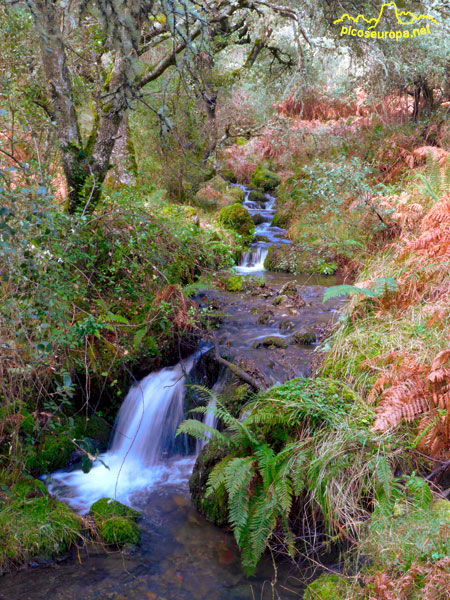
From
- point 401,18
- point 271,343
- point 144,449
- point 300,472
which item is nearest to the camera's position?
point 300,472

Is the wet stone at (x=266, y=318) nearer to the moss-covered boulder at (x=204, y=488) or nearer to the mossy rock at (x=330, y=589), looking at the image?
the moss-covered boulder at (x=204, y=488)

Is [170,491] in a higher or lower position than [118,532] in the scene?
lower

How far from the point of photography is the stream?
3914mm

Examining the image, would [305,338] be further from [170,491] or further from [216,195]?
[216,195]

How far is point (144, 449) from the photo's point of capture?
6.05 metres

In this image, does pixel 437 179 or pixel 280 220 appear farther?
pixel 280 220

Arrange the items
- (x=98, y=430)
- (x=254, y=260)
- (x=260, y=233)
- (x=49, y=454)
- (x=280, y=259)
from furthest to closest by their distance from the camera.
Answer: (x=260, y=233) < (x=254, y=260) < (x=280, y=259) < (x=98, y=430) < (x=49, y=454)

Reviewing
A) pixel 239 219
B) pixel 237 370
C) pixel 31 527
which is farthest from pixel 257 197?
pixel 31 527

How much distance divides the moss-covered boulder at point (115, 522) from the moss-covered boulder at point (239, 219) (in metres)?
8.55

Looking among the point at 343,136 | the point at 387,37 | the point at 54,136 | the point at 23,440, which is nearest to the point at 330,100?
the point at 343,136

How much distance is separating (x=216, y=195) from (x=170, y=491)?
1016 centimetres

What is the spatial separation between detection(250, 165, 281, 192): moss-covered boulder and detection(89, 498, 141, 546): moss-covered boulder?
13833 millimetres

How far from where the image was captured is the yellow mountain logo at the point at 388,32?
900 centimetres

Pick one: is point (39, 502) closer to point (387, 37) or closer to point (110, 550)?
point (110, 550)
